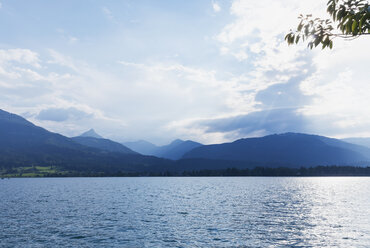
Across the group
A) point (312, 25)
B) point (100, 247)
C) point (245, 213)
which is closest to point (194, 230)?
point (100, 247)

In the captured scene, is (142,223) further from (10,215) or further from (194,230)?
(10,215)

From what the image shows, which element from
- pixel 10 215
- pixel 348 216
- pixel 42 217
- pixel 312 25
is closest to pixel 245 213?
pixel 348 216

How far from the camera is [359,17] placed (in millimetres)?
11258

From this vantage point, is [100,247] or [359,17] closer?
[359,17]

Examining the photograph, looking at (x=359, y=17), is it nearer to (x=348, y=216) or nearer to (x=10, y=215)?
(x=348, y=216)

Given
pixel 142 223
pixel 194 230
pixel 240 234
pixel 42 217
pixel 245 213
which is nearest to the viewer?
pixel 240 234

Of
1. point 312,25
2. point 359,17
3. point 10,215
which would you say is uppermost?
point 312,25

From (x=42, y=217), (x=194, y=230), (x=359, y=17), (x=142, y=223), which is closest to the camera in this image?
(x=359, y=17)

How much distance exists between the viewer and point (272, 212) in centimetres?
8081

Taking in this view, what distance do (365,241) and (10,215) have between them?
84.5 meters

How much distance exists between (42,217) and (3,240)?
25775 millimetres

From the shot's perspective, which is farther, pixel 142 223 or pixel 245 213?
pixel 245 213

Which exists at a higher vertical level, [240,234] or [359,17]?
[359,17]

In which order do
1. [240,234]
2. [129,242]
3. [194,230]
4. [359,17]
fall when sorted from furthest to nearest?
1. [194,230]
2. [240,234]
3. [129,242]
4. [359,17]
